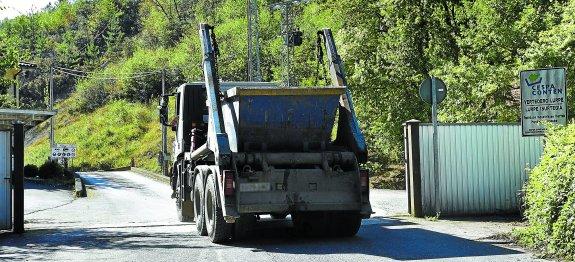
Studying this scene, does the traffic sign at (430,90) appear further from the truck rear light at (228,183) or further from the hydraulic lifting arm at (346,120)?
the truck rear light at (228,183)

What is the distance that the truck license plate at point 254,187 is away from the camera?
1093cm

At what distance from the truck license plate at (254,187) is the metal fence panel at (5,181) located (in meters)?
5.16

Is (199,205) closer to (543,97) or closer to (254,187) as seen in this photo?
(254,187)

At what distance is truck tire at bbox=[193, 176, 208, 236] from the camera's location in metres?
12.4

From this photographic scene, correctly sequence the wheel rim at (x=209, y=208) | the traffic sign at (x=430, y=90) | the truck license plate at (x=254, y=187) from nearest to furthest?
the truck license plate at (x=254, y=187) → the wheel rim at (x=209, y=208) → the traffic sign at (x=430, y=90)

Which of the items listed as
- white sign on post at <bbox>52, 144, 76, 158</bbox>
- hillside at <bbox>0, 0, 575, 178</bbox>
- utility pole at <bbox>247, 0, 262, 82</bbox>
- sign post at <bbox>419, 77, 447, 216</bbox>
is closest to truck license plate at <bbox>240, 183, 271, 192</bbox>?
hillside at <bbox>0, 0, 575, 178</bbox>

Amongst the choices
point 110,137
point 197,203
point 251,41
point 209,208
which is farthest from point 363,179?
point 110,137

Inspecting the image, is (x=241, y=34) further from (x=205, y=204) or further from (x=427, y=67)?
(x=205, y=204)

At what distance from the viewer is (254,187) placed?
432 inches

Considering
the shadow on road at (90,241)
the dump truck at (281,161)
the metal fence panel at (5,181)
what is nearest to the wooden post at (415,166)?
the dump truck at (281,161)

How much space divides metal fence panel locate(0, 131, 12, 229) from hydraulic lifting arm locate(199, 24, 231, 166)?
3.99 m

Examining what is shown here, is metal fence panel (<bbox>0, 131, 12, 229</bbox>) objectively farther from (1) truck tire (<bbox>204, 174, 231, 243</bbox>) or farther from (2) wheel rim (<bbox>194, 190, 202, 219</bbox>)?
(1) truck tire (<bbox>204, 174, 231, 243</bbox>)

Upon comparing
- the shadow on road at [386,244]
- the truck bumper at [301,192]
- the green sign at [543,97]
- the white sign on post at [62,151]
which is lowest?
the shadow on road at [386,244]

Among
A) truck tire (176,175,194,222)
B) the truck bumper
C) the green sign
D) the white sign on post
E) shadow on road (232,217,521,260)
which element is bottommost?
shadow on road (232,217,521,260)
